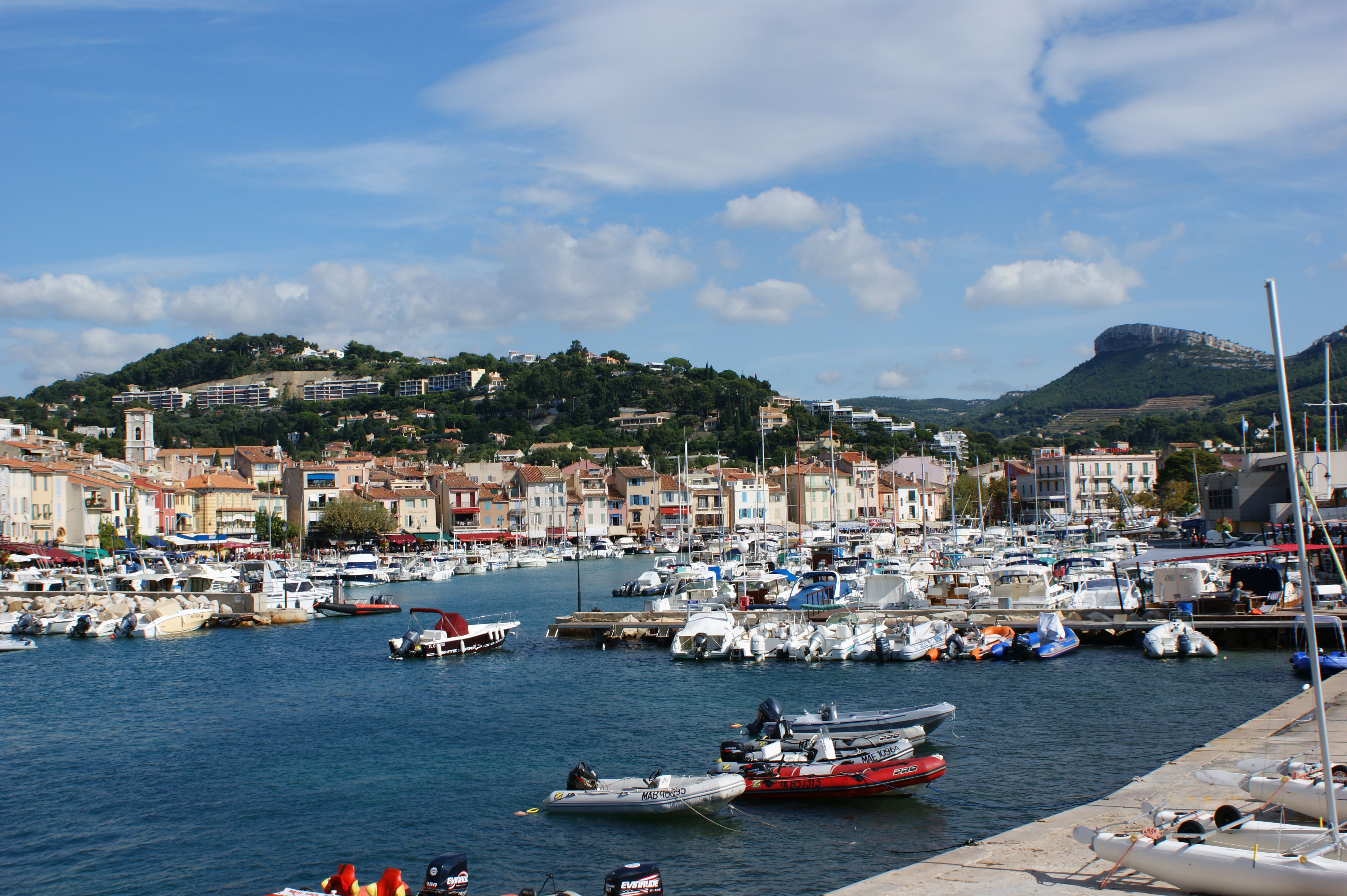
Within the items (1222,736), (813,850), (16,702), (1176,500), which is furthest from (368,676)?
(1176,500)

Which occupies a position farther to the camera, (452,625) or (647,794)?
(452,625)

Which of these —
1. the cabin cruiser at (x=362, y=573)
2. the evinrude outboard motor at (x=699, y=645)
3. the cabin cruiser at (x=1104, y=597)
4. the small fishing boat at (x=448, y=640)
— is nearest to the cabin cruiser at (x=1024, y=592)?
the cabin cruiser at (x=1104, y=597)

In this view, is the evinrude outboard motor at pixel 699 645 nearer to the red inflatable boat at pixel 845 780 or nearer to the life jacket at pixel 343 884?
the red inflatable boat at pixel 845 780

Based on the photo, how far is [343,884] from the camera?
12492mm

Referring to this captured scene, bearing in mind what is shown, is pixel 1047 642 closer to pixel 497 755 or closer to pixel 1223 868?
pixel 497 755

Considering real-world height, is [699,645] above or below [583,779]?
above

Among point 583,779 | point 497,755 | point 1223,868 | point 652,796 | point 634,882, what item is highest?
point 1223,868

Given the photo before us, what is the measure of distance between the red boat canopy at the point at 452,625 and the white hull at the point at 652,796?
756 inches

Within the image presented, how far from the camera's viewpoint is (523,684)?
29688 mm

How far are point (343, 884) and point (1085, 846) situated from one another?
8.96m

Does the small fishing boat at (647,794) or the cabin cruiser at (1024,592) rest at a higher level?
the cabin cruiser at (1024,592)

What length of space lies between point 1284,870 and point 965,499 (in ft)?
336

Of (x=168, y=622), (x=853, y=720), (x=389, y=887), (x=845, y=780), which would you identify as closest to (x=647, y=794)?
(x=845, y=780)

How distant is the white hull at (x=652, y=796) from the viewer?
16.8m
